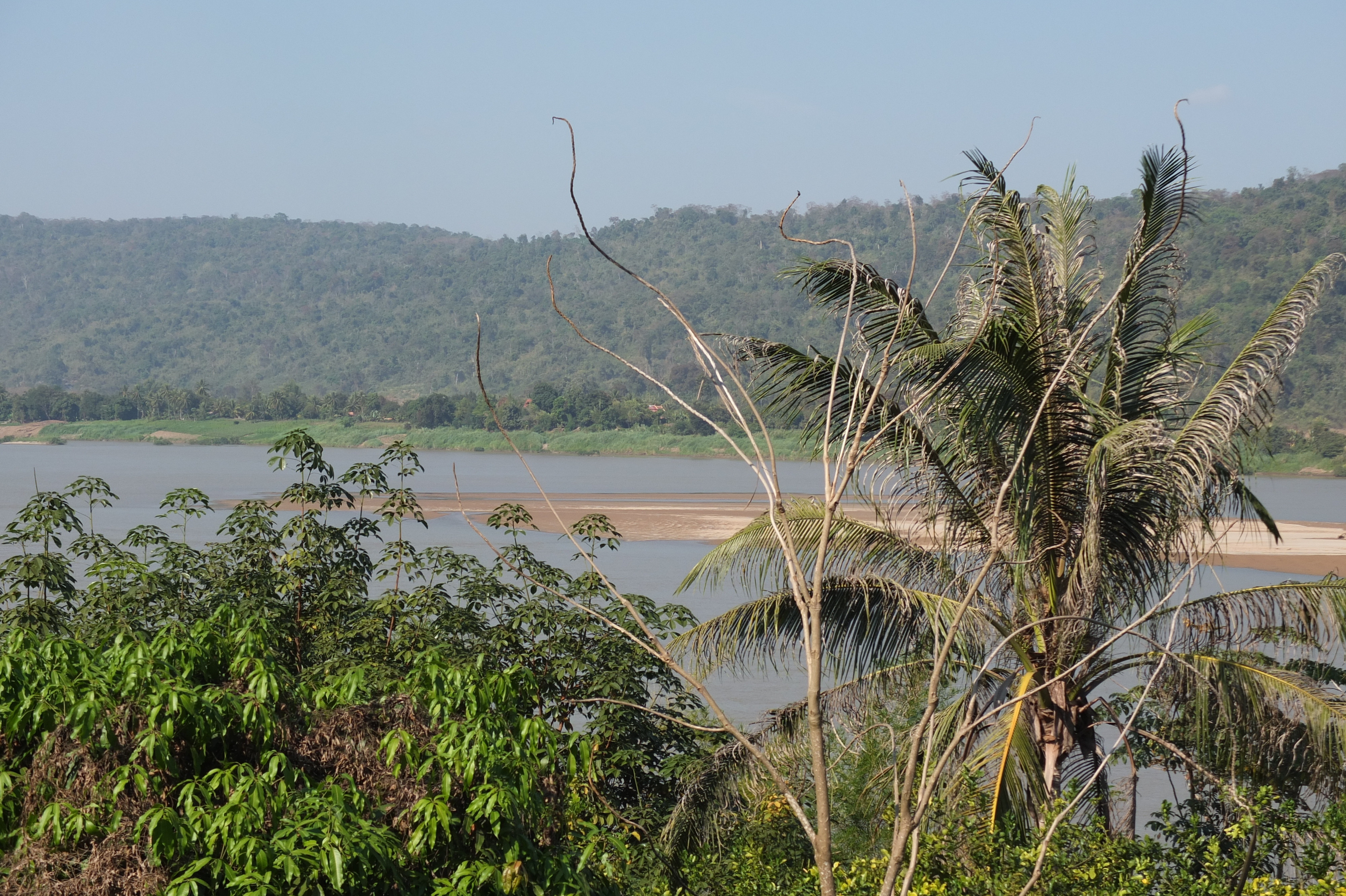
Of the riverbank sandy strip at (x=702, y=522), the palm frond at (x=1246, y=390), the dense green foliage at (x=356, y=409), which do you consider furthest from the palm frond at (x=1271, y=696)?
the dense green foliage at (x=356, y=409)

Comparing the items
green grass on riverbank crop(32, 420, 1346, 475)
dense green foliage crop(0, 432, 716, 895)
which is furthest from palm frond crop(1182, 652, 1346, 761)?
green grass on riverbank crop(32, 420, 1346, 475)

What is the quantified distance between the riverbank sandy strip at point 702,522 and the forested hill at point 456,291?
80.3ft

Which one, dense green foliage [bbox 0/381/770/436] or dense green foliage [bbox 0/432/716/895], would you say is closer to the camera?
dense green foliage [bbox 0/432/716/895]

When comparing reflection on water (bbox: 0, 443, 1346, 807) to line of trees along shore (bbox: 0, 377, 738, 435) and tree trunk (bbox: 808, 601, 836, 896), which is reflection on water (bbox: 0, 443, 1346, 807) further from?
line of trees along shore (bbox: 0, 377, 738, 435)

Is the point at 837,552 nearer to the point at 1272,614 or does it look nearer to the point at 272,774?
the point at 1272,614

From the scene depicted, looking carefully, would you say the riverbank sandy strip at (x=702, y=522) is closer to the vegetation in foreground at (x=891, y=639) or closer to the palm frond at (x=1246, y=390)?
the vegetation in foreground at (x=891, y=639)

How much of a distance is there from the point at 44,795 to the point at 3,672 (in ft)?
1.59

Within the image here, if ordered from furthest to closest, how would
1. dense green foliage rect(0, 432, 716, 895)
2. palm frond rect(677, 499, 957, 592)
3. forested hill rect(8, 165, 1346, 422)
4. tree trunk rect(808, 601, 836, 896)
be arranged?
forested hill rect(8, 165, 1346, 422)
palm frond rect(677, 499, 957, 592)
dense green foliage rect(0, 432, 716, 895)
tree trunk rect(808, 601, 836, 896)

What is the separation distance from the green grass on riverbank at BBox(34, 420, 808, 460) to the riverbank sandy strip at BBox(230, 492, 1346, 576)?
82.9 ft

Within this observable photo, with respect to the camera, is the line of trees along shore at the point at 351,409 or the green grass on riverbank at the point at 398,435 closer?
the green grass on riverbank at the point at 398,435

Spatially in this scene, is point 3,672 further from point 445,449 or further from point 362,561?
point 445,449

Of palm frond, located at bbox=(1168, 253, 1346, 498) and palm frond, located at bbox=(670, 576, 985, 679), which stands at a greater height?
palm frond, located at bbox=(1168, 253, 1346, 498)

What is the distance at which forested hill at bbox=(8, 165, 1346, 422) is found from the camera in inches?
2699

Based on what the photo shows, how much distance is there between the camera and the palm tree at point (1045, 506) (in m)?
6.26
